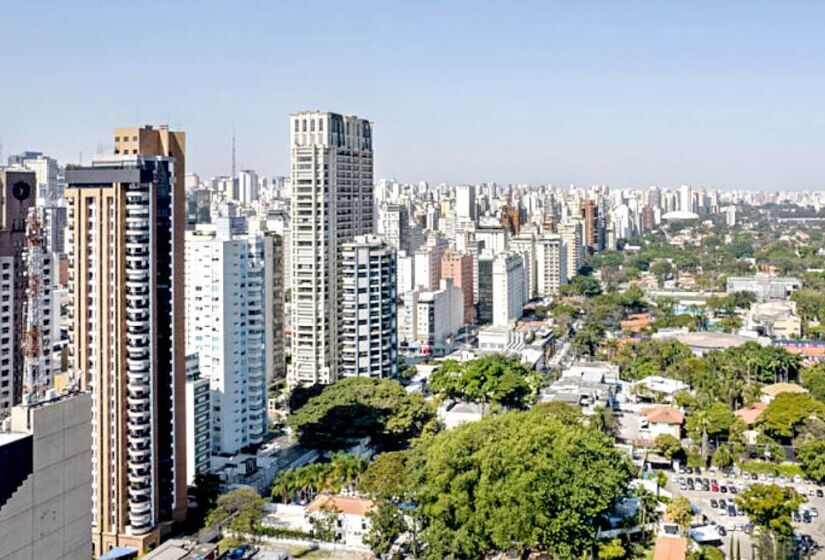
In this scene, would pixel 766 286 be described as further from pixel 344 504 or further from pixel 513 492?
pixel 513 492

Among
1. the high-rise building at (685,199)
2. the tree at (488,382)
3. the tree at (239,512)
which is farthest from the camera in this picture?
the high-rise building at (685,199)

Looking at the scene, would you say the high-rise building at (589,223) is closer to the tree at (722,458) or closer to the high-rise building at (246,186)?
the high-rise building at (246,186)

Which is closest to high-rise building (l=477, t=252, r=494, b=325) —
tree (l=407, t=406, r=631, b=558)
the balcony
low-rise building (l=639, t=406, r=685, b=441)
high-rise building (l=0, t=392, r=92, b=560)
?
low-rise building (l=639, t=406, r=685, b=441)

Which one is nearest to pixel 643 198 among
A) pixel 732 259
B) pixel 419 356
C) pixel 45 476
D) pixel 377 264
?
pixel 732 259

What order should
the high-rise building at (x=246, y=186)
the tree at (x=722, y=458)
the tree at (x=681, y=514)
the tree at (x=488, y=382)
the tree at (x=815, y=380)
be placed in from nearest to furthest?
the tree at (x=681, y=514)
the tree at (x=722, y=458)
the tree at (x=815, y=380)
the tree at (x=488, y=382)
the high-rise building at (x=246, y=186)

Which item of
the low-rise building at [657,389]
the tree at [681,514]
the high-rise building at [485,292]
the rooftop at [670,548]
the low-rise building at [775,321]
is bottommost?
the rooftop at [670,548]

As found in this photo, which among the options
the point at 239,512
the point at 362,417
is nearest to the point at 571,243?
the point at 362,417

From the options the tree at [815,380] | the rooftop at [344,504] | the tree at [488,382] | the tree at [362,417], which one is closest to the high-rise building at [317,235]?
the tree at [362,417]
